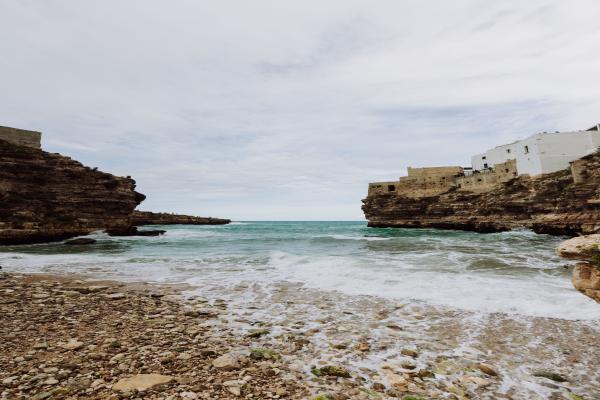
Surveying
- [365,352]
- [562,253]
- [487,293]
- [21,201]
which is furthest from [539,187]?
[21,201]

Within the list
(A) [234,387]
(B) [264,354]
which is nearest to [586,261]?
(B) [264,354]

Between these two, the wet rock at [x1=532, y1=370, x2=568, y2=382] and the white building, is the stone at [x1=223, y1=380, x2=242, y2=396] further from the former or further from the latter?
the white building

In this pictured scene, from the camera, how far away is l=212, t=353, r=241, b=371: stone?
4.36 meters

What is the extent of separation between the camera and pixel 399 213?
71.6 m

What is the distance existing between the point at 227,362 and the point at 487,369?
12.6ft

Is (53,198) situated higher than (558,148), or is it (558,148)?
(558,148)

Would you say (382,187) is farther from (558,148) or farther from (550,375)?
Result: (550,375)

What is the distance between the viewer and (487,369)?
454 centimetres

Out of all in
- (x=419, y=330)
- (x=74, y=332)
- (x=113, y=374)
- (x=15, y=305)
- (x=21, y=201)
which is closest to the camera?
(x=113, y=374)

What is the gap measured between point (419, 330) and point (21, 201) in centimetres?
4177

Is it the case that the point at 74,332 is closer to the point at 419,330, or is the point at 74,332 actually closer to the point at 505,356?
the point at 419,330

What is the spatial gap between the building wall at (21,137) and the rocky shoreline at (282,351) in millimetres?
41479

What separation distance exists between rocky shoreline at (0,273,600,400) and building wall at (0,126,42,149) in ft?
136

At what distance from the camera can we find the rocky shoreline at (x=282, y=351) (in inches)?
152
